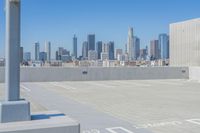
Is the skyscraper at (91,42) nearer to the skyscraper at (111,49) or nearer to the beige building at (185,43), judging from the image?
the skyscraper at (111,49)

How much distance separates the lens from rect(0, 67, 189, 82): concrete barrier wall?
25.3 meters

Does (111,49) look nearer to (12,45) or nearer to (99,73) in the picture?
(99,73)

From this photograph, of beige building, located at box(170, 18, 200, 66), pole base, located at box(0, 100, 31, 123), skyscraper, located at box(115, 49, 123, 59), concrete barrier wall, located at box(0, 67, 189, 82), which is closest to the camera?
pole base, located at box(0, 100, 31, 123)

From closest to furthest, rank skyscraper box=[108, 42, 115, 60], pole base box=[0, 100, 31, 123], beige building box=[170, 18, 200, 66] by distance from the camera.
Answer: pole base box=[0, 100, 31, 123], beige building box=[170, 18, 200, 66], skyscraper box=[108, 42, 115, 60]

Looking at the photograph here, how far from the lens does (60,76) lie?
26016mm

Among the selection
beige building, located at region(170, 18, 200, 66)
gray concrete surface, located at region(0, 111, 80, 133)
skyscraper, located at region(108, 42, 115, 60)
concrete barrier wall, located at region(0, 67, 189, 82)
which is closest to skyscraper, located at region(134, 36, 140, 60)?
skyscraper, located at region(108, 42, 115, 60)

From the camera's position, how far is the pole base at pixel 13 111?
17.7ft

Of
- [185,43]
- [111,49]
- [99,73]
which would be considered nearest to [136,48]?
[111,49]

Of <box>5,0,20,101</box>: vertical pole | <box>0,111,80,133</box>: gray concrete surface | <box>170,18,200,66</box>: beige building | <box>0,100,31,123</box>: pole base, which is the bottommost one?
<box>0,111,80,133</box>: gray concrete surface

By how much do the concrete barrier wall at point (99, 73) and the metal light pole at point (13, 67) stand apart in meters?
18.9

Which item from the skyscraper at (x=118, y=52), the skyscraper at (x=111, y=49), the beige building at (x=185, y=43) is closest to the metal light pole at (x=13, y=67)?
the beige building at (x=185, y=43)

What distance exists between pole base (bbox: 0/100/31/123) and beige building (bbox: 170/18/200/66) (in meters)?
28.2

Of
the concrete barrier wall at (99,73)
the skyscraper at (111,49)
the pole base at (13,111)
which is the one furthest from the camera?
the skyscraper at (111,49)

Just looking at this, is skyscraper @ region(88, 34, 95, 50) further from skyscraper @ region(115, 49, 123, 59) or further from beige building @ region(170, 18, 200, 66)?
beige building @ region(170, 18, 200, 66)
